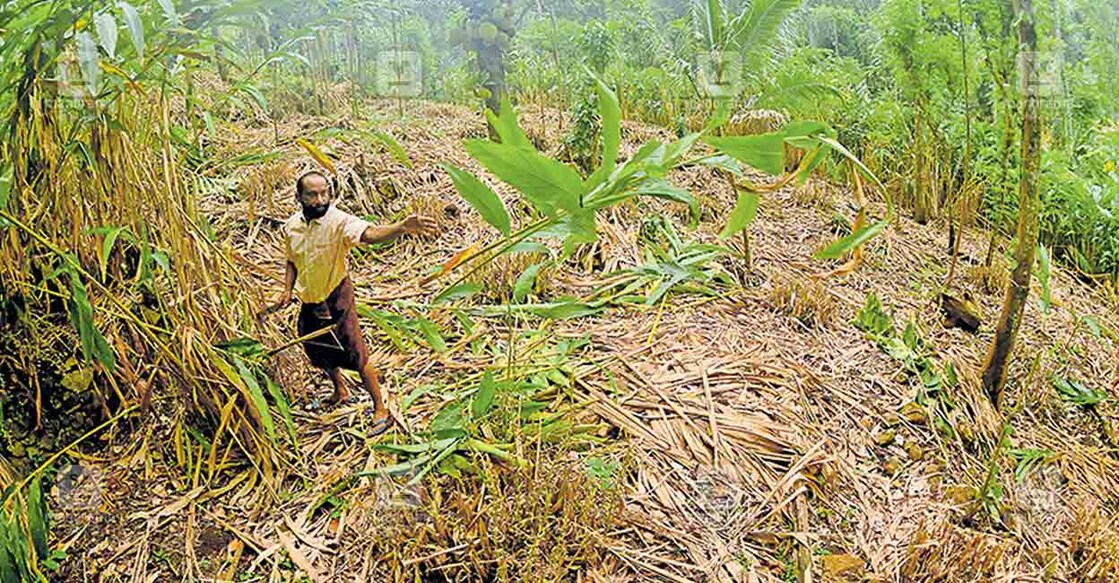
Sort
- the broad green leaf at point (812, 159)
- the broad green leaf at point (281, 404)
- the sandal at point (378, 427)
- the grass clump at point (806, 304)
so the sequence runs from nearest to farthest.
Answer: the broad green leaf at point (812, 159), the broad green leaf at point (281, 404), the sandal at point (378, 427), the grass clump at point (806, 304)

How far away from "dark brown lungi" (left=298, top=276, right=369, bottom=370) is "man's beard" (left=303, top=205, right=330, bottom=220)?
0.10 m

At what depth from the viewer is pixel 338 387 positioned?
45.8 inches

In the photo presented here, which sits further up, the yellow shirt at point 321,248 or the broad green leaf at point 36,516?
the yellow shirt at point 321,248

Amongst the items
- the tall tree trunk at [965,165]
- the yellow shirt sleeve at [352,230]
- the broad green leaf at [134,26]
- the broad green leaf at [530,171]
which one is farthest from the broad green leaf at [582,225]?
the tall tree trunk at [965,165]

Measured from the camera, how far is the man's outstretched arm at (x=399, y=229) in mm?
877

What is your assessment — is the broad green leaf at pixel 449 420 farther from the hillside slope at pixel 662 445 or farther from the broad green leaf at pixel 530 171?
the broad green leaf at pixel 530 171

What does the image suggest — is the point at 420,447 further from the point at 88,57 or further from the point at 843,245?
the point at 843,245

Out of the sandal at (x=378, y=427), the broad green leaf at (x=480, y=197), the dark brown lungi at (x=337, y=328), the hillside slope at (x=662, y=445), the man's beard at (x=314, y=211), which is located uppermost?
the broad green leaf at (x=480, y=197)

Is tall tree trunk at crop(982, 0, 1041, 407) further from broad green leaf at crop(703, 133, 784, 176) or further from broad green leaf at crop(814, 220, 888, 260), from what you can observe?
broad green leaf at crop(703, 133, 784, 176)

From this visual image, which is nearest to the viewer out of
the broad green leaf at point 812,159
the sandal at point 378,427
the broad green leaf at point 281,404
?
the broad green leaf at point 812,159

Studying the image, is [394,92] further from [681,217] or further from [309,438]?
[309,438]

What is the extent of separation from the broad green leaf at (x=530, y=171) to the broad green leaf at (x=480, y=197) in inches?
1.4

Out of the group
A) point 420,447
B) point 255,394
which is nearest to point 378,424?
point 420,447

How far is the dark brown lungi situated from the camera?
3.51 ft
